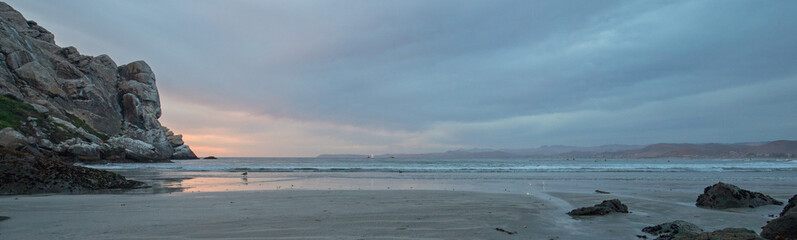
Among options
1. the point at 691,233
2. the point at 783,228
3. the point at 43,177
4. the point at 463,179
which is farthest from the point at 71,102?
the point at 783,228

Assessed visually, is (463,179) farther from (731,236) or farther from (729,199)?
(731,236)

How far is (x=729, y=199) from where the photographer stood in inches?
341

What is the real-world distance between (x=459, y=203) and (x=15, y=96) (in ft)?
190

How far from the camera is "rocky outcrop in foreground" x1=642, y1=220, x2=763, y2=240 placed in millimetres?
3506

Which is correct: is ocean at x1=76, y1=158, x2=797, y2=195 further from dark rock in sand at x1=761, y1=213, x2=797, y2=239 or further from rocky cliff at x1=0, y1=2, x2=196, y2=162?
rocky cliff at x1=0, y1=2, x2=196, y2=162

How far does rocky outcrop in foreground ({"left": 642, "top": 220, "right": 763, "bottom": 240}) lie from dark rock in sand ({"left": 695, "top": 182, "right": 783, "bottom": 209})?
4.73m

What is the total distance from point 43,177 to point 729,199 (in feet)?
62.5

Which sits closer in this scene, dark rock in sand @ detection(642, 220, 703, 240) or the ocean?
dark rock in sand @ detection(642, 220, 703, 240)

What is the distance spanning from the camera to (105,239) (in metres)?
A: 4.86

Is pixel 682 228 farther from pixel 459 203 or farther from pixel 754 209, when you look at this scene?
pixel 754 209

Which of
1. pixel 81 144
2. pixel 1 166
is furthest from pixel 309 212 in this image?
pixel 81 144

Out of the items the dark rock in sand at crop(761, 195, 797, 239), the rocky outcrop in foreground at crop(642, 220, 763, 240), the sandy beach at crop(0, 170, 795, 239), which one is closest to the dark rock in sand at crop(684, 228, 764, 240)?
the rocky outcrop in foreground at crop(642, 220, 763, 240)

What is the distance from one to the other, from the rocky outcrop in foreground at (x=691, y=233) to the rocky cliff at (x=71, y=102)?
131ft

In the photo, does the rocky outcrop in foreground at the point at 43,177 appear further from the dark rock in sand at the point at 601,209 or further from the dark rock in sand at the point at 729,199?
the dark rock in sand at the point at 729,199
